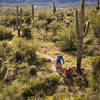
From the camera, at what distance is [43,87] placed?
27.7ft

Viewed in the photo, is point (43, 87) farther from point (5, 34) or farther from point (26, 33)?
point (5, 34)

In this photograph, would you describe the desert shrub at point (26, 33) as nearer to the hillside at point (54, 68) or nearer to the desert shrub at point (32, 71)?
the hillside at point (54, 68)

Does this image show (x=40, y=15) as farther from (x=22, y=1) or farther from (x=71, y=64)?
(x=22, y=1)

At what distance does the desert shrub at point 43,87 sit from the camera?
7.91 metres

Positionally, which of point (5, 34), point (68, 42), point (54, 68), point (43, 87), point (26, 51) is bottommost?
point (43, 87)

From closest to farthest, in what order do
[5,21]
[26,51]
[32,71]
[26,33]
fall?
[32,71] < [26,51] < [26,33] < [5,21]

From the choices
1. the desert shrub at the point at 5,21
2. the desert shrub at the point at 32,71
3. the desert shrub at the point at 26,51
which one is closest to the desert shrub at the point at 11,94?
the desert shrub at the point at 32,71

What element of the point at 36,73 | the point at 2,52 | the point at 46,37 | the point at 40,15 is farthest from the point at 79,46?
the point at 40,15

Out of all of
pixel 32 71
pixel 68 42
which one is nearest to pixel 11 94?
pixel 32 71

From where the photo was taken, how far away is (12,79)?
10.0m

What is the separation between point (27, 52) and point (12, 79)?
4.04 metres

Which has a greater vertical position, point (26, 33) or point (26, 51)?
point (26, 33)

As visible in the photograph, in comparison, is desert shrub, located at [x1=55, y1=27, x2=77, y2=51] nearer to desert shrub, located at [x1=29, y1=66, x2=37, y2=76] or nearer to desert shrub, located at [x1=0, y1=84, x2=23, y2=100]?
desert shrub, located at [x1=29, y1=66, x2=37, y2=76]

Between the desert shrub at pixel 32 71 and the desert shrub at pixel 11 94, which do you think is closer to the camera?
the desert shrub at pixel 11 94
